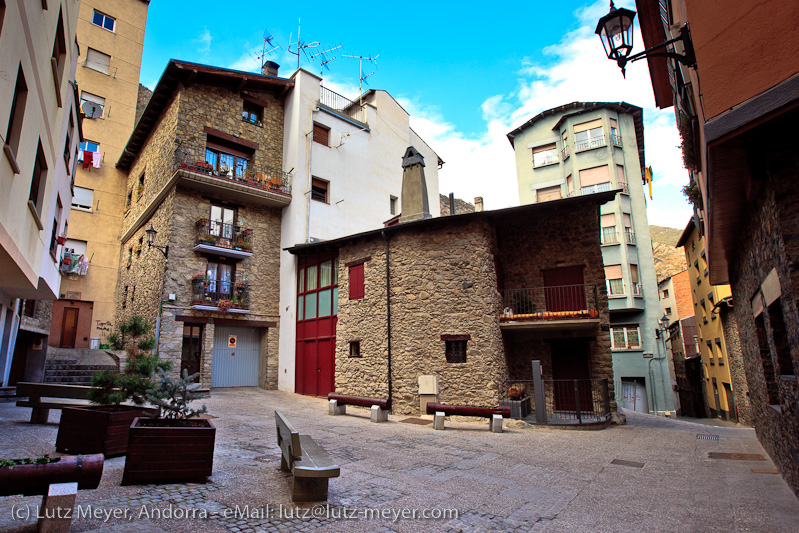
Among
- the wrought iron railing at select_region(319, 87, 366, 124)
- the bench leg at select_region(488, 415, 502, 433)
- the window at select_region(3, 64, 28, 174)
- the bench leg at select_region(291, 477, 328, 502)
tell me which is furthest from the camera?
the wrought iron railing at select_region(319, 87, 366, 124)

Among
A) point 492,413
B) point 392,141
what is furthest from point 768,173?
point 392,141

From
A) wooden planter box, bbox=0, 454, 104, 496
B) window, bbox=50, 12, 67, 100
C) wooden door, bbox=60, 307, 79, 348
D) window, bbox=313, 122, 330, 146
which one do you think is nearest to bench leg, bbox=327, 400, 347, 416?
wooden planter box, bbox=0, 454, 104, 496

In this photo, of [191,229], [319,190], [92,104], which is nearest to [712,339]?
[319,190]

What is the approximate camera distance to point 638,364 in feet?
74.4

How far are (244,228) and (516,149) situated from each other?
18.0 m

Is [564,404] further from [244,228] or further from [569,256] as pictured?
[244,228]

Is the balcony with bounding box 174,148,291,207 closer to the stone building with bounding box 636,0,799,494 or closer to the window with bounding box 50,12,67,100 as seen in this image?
the window with bounding box 50,12,67,100

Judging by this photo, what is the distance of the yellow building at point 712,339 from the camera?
15.0 m

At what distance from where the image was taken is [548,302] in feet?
40.3

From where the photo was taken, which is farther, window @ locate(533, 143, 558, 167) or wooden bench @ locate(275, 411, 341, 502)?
window @ locate(533, 143, 558, 167)

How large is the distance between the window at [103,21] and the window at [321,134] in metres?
13.7

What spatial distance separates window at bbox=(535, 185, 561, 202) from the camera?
25172 mm

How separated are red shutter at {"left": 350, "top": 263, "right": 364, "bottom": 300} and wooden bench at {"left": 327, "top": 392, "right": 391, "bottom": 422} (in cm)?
356

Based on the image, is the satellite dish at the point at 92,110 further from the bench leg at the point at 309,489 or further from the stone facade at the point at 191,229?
the bench leg at the point at 309,489
